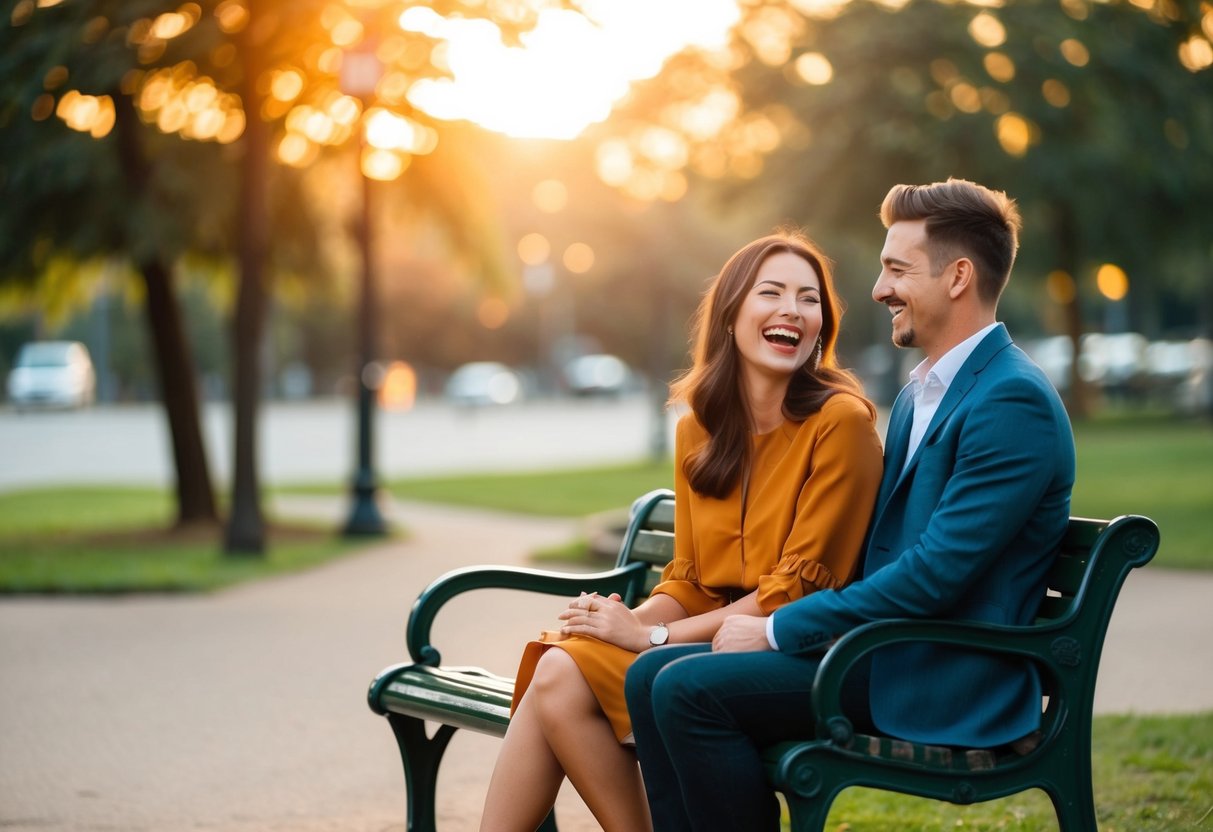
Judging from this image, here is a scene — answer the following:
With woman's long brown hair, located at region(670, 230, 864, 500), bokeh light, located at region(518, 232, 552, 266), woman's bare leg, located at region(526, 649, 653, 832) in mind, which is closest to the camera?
woman's bare leg, located at region(526, 649, 653, 832)

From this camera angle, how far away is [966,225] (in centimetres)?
347

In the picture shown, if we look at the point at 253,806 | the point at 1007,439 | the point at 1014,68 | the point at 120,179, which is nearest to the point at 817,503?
the point at 1007,439

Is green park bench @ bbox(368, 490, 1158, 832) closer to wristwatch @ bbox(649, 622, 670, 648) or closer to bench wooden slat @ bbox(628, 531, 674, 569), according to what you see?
wristwatch @ bbox(649, 622, 670, 648)

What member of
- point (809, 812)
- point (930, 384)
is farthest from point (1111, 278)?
point (809, 812)

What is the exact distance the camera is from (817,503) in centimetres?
365

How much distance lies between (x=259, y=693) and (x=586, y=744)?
4.06 metres

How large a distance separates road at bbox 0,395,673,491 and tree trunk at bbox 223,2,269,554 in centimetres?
287

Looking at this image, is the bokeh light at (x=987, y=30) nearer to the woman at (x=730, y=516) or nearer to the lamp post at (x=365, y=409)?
the lamp post at (x=365, y=409)

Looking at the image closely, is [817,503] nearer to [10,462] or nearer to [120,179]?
[120,179]

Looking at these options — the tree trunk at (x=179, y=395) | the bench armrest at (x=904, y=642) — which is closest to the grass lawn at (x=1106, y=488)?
the tree trunk at (x=179, y=395)

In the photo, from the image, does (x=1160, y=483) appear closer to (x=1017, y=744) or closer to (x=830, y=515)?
(x=830, y=515)

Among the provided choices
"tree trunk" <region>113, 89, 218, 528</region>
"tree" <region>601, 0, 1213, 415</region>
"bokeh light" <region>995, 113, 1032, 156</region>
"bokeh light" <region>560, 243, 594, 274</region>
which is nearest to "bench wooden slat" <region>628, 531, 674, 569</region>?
"tree trunk" <region>113, 89, 218, 528</region>

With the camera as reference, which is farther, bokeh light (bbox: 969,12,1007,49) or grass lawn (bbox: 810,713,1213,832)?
bokeh light (bbox: 969,12,1007,49)

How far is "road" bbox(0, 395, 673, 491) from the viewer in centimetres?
2489
